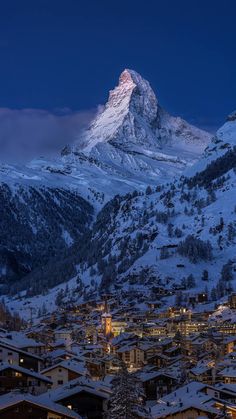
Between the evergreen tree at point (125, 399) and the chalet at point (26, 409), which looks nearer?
the evergreen tree at point (125, 399)

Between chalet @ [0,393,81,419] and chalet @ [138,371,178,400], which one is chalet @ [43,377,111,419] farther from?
chalet @ [138,371,178,400]

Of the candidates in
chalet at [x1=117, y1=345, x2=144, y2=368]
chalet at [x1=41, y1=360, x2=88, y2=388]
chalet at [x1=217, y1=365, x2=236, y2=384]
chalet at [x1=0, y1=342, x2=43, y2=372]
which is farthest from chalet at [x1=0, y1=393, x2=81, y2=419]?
chalet at [x1=117, y1=345, x2=144, y2=368]

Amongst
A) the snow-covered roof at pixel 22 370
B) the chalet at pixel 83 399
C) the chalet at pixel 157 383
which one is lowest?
the chalet at pixel 157 383

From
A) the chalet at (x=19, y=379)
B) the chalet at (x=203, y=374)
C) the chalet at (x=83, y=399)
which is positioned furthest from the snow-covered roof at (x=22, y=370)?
the chalet at (x=203, y=374)

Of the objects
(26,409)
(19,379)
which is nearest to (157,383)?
(19,379)

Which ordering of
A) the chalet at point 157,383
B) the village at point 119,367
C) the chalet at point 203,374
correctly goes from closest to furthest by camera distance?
1. the village at point 119,367
2. the chalet at point 157,383
3. the chalet at point 203,374

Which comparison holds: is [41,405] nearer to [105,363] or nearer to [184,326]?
[105,363]

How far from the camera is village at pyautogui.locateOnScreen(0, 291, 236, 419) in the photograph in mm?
51688

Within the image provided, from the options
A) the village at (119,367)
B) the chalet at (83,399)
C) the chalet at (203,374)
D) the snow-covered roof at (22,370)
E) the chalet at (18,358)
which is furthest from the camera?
the chalet at (203,374)

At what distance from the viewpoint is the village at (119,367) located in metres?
51.7

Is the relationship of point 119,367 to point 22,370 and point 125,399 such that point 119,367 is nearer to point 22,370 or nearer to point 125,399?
point 125,399

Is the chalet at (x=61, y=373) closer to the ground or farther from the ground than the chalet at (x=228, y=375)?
farther from the ground

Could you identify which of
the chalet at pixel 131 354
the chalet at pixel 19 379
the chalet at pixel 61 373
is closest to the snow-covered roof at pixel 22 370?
the chalet at pixel 19 379

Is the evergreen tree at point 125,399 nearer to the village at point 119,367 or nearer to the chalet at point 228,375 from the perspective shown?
the village at point 119,367
